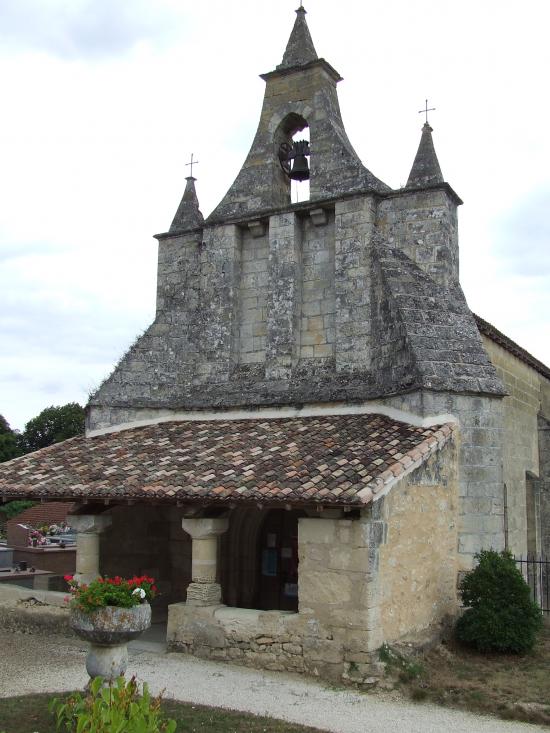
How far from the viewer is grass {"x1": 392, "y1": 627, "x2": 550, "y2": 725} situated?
24.6 feet

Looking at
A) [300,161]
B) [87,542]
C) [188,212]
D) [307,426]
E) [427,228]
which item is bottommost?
[87,542]

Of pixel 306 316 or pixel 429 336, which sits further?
pixel 306 316

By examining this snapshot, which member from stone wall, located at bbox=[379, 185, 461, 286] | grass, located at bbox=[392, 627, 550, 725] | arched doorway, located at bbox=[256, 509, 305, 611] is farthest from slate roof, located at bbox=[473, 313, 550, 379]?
grass, located at bbox=[392, 627, 550, 725]

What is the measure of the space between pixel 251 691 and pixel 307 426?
4244mm

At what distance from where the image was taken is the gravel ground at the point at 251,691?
7.11m

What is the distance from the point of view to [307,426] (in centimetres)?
1123

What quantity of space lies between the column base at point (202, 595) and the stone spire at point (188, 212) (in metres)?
7.51

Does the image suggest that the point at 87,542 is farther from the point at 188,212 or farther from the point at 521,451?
the point at 521,451

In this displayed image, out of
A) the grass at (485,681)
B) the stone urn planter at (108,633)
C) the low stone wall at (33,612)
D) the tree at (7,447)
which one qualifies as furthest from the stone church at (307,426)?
the tree at (7,447)

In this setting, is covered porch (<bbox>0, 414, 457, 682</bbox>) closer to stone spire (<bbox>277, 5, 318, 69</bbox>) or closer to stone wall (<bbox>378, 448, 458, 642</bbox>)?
stone wall (<bbox>378, 448, 458, 642</bbox>)

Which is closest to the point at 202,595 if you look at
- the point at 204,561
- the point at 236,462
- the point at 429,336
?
the point at 204,561

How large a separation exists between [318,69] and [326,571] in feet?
31.2

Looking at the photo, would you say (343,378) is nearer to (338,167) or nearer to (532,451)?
(338,167)

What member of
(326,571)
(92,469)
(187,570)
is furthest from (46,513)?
(326,571)
